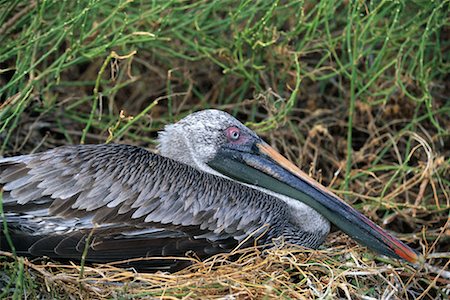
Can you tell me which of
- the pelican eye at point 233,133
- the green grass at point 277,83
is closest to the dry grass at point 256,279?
the green grass at point 277,83

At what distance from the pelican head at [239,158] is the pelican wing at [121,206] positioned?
0.73 feet

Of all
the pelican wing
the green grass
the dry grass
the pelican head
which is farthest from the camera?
the green grass

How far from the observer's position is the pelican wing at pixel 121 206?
14.2 feet

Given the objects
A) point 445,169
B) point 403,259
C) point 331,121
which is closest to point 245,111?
point 331,121

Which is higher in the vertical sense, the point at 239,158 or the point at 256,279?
the point at 239,158

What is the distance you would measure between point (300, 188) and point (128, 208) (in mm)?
996

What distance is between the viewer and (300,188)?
4797 mm

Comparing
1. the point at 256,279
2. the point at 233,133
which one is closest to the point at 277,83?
the point at 233,133

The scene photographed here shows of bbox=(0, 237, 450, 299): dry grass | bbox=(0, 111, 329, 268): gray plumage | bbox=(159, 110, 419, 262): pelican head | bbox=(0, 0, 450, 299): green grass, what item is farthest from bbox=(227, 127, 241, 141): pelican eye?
bbox=(0, 237, 450, 299): dry grass

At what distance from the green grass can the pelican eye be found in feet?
1.51

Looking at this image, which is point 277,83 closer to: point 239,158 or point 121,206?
point 239,158

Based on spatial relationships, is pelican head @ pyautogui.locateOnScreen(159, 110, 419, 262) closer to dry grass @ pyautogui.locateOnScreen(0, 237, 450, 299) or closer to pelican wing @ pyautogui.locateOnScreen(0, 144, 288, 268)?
pelican wing @ pyautogui.locateOnScreen(0, 144, 288, 268)

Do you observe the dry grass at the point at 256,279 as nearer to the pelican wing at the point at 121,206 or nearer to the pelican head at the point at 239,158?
the pelican wing at the point at 121,206

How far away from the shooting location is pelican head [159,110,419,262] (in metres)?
4.79
